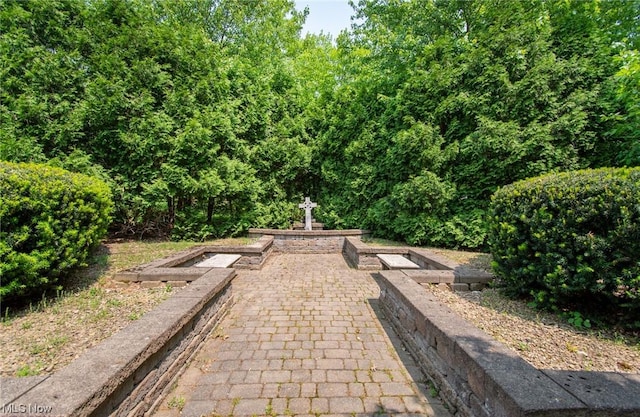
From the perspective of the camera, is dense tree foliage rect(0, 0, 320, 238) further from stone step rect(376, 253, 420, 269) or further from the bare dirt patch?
the bare dirt patch

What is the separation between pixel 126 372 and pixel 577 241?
168 inches

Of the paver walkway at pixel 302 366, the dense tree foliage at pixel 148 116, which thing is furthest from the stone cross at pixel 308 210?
the paver walkway at pixel 302 366

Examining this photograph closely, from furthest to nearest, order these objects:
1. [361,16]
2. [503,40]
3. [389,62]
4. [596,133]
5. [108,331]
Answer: [361,16] < [389,62] < [503,40] < [596,133] < [108,331]

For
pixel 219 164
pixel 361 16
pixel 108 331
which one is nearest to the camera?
pixel 108 331

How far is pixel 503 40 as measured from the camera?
266 inches

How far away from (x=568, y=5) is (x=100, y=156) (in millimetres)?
12635

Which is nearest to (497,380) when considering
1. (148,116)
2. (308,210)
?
(308,210)

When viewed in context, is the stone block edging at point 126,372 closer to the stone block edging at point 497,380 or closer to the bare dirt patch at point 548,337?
the stone block edging at point 497,380

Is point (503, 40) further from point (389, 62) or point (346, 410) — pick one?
point (346, 410)

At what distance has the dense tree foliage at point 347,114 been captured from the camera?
20.5 ft

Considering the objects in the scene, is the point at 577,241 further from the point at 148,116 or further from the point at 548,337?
the point at 148,116

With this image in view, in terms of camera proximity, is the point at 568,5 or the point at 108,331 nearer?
the point at 108,331

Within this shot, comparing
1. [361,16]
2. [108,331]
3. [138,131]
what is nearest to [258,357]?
[108,331]

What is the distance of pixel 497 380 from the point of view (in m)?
1.69
